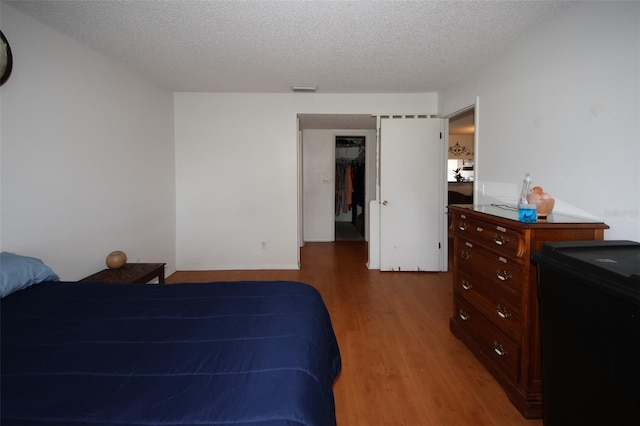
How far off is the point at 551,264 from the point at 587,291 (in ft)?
0.62

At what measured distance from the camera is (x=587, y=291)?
1089 mm

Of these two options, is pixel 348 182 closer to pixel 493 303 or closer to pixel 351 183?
pixel 351 183

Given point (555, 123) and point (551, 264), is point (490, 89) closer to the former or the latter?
point (555, 123)

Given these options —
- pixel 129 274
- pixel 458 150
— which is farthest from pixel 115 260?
pixel 458 150

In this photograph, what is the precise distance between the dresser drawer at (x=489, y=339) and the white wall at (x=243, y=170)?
240 centimetres

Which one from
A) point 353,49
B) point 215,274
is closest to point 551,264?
point 353,49

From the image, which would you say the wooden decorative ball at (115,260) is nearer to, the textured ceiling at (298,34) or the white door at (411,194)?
the textured ceiling at (298,34)

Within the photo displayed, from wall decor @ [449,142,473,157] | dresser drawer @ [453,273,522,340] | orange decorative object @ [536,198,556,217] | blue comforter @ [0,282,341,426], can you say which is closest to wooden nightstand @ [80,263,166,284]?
blue comforter @ [0,282,341,426]

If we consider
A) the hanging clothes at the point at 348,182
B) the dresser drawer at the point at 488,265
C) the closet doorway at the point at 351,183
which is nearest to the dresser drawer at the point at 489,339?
the dresser drawer at the point at 488,265

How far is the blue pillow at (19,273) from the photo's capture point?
4.99ft

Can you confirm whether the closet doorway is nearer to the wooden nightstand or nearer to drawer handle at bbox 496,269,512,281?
the wooden nightstand

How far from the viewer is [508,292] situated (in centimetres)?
171

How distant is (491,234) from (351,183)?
5.07 meters

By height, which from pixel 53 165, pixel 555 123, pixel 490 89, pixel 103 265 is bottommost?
pixel 103 265
